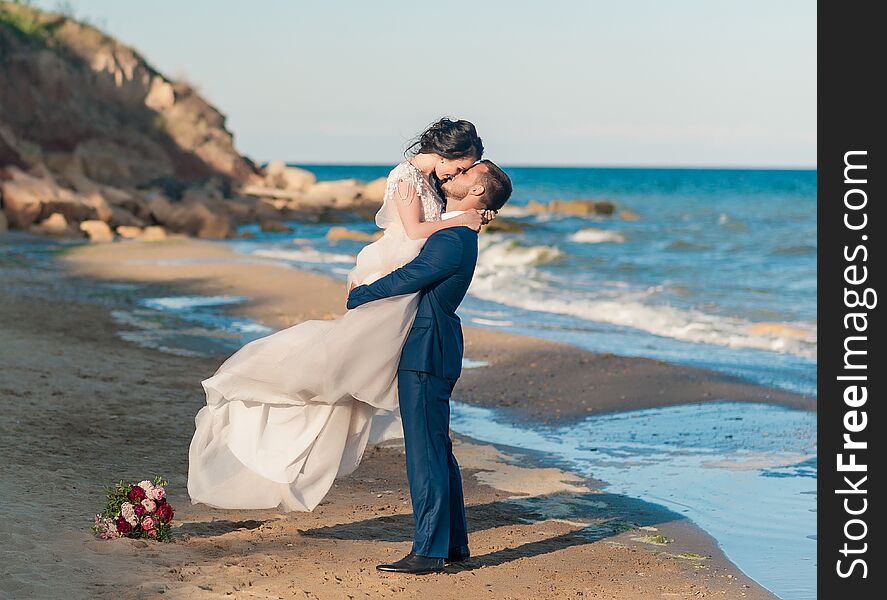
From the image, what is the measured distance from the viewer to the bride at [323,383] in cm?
550

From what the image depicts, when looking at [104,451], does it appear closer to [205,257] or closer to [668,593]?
[668,593]

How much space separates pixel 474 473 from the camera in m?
7.95

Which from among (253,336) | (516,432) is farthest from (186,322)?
(516,432)

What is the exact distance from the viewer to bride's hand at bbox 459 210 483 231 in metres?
5.48

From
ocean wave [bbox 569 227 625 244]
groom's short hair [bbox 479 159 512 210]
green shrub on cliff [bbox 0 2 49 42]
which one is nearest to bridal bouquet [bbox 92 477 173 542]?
groom's short hair [bbox 479 159 512 210]

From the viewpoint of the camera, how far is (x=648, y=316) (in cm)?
1842

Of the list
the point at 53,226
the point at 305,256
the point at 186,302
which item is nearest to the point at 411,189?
the point at 186,302

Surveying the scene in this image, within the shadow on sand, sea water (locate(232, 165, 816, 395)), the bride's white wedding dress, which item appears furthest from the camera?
sea water (locate(232, 165, 816, 395))

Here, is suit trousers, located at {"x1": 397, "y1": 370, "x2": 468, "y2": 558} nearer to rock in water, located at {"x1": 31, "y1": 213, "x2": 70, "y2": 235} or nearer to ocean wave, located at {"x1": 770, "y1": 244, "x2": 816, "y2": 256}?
rock in water, located at {"x1": 31, "y1": 213, "x2": 70, "y2": 235}

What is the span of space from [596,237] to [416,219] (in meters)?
36.5

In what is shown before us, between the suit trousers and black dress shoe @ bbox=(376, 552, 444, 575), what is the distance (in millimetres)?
33

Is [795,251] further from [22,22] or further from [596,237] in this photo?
[22,22]

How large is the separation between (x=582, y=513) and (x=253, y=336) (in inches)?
305

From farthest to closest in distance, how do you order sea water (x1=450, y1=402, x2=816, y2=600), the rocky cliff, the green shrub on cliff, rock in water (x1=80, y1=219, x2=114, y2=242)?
the green shrub on cliff, the rocky cliff, rock in water (x1=80, y1=219, x2=114, y2=242), sea water (x1=450, y1=402, x2=816, y2=600)
